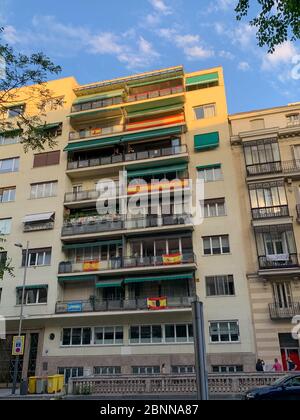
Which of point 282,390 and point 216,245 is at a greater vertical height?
point 216,245

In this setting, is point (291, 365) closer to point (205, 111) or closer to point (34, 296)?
point (34, 296)

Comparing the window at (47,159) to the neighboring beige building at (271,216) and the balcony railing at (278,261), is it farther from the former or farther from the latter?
the balcony railing at (278,261)

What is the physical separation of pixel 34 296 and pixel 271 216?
21.1 metres

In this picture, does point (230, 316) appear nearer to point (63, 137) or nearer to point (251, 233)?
point (251, 233)

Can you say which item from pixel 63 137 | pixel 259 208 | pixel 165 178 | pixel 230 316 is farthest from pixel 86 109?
pixel 230 316

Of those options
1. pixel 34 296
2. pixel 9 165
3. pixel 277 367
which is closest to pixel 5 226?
pixel 9 165

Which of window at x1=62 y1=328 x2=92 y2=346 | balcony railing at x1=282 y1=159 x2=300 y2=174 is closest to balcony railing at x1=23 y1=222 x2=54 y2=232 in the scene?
window at x1=62 y1=328 x2=92 y2=346

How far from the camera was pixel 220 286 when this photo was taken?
91.1ft

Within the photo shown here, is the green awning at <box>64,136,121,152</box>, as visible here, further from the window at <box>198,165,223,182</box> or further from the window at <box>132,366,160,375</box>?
the window at <box>132,366,160,375</box>

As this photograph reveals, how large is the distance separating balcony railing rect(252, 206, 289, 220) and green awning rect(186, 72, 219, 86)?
14.5m

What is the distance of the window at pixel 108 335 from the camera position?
2817 cm

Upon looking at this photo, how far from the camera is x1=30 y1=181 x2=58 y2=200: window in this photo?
33.8 meters

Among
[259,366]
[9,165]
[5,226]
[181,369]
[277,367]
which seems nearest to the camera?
[277,367]

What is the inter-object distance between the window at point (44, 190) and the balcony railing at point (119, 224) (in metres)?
3.87
